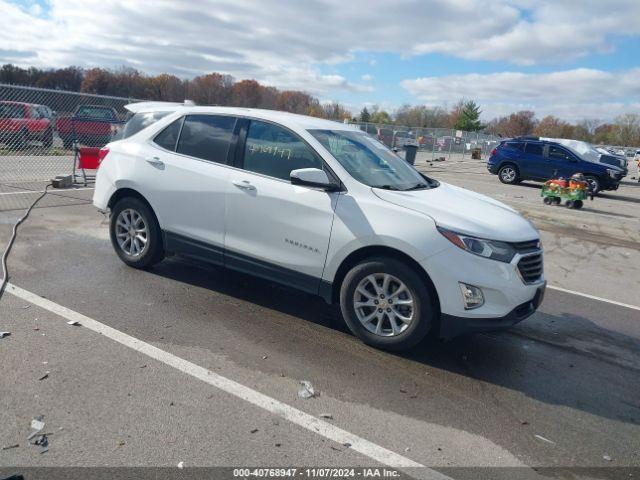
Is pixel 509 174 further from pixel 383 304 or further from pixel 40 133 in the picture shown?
pixel 383 304

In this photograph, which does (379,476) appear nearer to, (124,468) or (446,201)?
(124,468)

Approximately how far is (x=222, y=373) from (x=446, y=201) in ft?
7.76

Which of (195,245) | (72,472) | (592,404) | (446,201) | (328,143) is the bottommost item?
(72,472)

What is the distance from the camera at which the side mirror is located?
4.40 meters

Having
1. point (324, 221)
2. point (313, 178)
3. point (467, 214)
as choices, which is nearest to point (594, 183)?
point (467, 214)

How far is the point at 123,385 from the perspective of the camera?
11.8 ft

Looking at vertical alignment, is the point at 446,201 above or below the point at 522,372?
above

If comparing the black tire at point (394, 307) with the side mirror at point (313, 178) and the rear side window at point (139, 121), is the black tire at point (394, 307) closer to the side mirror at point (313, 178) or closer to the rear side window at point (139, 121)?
the side mirror at point (313, 178)

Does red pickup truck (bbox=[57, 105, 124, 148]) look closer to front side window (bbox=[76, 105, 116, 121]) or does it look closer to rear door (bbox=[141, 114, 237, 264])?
front side window (bbox=[76, 105, 116, 121])

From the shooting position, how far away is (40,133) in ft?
46.8

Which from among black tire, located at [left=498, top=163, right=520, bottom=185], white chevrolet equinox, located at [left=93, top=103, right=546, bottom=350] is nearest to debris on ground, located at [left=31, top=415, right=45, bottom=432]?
white chevrolet equinox, located at [left=93, top=103, right=546, bottom=350]

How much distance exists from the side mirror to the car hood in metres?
0.39

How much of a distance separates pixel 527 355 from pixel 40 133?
1391cm

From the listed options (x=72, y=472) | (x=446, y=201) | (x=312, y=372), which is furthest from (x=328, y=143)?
(x=72, y=472)
